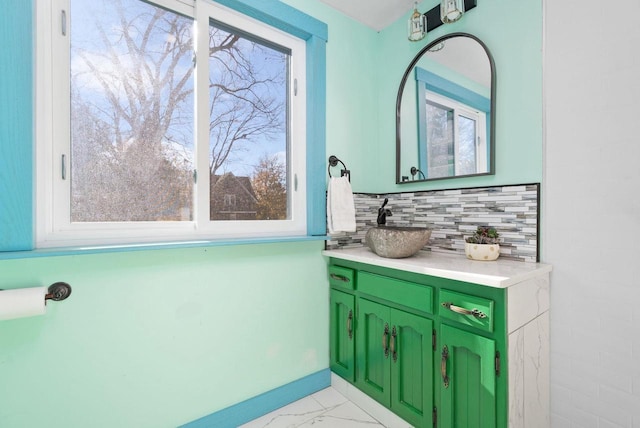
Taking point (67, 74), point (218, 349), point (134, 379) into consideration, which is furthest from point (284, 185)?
point (134, 379)

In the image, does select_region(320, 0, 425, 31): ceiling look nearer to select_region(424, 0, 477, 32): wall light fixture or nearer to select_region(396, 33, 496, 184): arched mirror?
select_region(424, 0, 477, 32): wall light fixture

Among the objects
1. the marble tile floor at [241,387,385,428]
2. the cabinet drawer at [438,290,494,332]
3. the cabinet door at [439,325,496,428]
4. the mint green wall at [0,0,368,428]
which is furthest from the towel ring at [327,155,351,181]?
the marble tile floor at [241,387,385,428]

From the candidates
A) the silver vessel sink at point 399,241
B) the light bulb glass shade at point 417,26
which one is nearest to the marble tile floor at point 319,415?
the silver vessel sink at point 399,241

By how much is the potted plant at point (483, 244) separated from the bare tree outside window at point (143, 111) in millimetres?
1253

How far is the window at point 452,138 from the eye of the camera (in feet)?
5.22

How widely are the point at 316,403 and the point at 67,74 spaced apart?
2029 mm

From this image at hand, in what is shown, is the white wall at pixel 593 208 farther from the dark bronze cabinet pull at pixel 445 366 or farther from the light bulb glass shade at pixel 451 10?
the dark bronze cabinet pull at pixel 445 366

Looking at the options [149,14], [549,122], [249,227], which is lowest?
[249,227]

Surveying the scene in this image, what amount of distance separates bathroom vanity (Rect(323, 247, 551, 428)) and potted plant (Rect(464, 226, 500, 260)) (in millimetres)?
48

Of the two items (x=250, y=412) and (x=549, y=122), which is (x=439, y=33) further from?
(x=250, y=412)

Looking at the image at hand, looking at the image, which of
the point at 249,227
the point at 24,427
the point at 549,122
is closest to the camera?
the point at 24,427

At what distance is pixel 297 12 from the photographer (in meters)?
1.73

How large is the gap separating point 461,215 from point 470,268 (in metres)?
0.51

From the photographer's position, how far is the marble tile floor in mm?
1520
